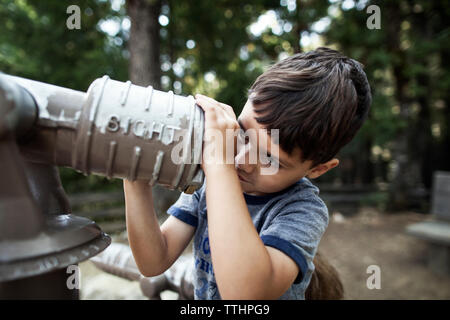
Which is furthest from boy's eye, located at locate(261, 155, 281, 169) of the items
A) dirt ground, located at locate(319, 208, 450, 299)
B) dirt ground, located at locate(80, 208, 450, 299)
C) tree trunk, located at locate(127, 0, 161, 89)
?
tree trunk, located at locate(127, 0, 161, 89)

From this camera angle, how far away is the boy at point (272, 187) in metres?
0.83

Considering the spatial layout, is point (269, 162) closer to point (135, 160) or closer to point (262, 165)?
point (262, 165)

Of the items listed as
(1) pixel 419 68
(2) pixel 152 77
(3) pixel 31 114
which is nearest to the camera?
(3) pixel 31 114

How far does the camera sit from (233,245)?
816mm

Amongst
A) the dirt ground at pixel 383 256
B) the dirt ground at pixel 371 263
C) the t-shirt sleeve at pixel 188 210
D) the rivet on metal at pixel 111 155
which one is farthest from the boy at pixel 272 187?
the dirt ground at pixel 383 256

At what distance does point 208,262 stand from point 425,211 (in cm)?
821

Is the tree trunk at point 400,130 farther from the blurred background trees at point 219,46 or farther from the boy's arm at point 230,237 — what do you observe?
the boy's arm at point 230,237

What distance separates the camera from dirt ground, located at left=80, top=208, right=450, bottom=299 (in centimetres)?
265

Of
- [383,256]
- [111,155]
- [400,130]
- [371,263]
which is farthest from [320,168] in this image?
[400,130]

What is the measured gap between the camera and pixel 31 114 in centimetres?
69

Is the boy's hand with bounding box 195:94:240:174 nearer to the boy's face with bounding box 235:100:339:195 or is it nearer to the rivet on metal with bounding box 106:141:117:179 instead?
the boy's face with bounding box 235:100:339:195

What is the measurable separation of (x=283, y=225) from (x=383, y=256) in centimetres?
489
